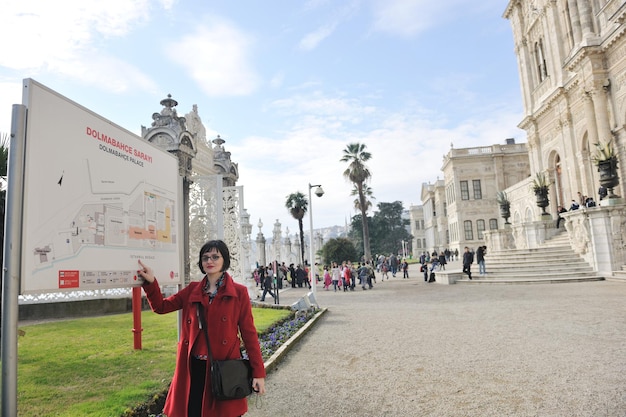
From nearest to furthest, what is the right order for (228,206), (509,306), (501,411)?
1. (501,411)
2. (509,306)
3. (228,206)

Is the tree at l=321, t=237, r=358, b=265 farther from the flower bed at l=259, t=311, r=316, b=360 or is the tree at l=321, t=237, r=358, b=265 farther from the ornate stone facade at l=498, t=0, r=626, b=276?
the flower bed at l=259, t=311, r=316, b=360

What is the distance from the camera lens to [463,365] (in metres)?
5.55

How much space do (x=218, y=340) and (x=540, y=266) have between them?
18.2 metres

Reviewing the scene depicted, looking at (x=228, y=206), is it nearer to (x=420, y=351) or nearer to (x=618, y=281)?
(x=420, y=351)

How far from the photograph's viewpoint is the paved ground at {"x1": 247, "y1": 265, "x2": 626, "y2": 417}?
4.19 m

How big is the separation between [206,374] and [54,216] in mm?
1454

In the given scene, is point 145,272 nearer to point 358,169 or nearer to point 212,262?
point 212,262

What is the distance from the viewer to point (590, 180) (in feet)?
70.0

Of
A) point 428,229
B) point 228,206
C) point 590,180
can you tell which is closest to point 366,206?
point 590,180

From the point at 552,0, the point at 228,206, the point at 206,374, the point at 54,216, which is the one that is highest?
the point at 552,0

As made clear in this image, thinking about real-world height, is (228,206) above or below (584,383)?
above

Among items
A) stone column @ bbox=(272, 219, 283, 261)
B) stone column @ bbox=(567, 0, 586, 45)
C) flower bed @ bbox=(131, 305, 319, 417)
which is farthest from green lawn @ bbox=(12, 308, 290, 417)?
stone column @ bbox=(272, 219, 283, 261)

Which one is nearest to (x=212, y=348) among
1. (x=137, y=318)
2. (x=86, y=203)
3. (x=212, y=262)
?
(x=212, y=262)

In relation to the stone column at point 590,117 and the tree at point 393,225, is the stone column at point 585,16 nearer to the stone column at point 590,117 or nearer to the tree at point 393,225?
the stone column at point 590,117
